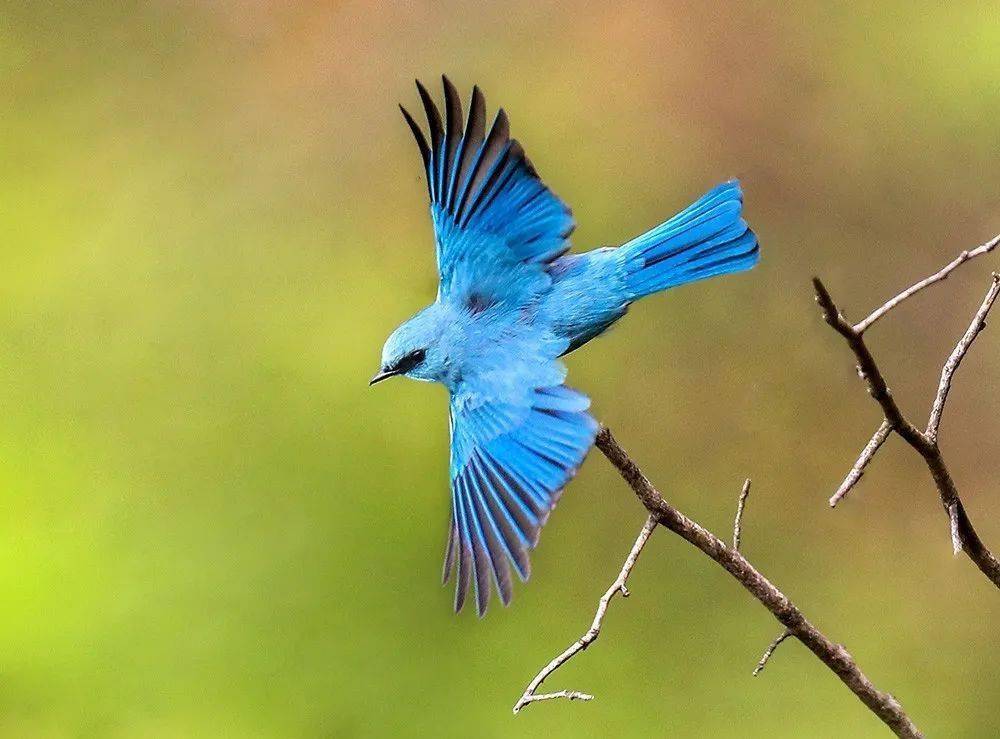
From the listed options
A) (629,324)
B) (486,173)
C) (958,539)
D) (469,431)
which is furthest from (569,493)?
(958,539)

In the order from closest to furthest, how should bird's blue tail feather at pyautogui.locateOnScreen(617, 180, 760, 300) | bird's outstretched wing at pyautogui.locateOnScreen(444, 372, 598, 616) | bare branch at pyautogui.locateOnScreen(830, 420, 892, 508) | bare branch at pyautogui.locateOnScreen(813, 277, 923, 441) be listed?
bare branch at pyautogui.locateOnScreen(813, 277, 923, 441) → bare branch at pyautogui.locateOnScreen(830, 420, 892, 508) → bird's outstretched wing at pyautogui.locateOnScreen(444, 372, 598, 616) → bird's blue tail feather at pyautogui.locateOnScreen(617, 180, 760, 300)

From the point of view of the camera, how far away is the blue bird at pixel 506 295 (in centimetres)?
122

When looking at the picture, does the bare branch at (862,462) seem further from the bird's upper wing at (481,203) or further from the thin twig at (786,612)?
the bird's upper wing at (481,203)

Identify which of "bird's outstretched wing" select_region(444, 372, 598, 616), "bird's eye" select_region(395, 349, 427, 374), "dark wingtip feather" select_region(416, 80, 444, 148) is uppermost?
"dark wingtip feather" select_region(416, 80, 444, 148)

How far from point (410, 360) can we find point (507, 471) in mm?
204

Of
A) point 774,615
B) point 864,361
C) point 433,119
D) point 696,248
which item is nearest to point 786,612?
point 774,615

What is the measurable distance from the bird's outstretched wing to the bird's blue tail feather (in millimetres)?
153

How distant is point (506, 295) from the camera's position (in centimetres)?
132

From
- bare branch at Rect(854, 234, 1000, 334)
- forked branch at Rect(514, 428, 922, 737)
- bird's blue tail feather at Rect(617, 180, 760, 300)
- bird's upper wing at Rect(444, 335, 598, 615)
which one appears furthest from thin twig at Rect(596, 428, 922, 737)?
bird's blue tail feather at Rect(617, 180, 760, 300)

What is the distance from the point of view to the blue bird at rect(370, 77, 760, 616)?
4.01 ft

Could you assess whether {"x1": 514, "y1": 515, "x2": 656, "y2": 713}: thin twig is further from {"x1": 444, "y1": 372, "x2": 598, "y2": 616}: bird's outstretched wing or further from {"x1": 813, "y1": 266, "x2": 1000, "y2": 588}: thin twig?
{"x1": 813, "y1": 266, "x2": 1000, "y2": 588}: thin twig

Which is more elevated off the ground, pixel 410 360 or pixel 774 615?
pixel 410 360

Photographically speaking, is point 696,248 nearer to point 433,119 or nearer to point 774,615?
point 433,119

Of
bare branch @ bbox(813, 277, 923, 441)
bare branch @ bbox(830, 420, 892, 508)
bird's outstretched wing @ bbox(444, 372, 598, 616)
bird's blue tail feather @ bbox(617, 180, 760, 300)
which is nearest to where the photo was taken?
bare branch @ bbox(813, 277, 923, 441)
